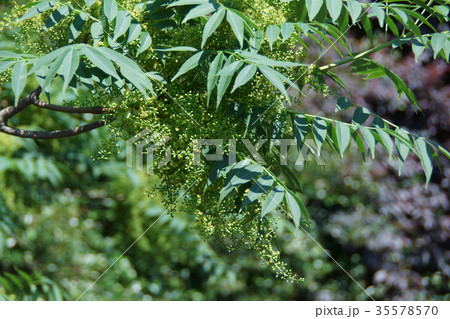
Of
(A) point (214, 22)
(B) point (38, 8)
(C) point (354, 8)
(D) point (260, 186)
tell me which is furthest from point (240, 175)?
(B) point (38, 8)

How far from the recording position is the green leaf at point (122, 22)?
91 centimetres

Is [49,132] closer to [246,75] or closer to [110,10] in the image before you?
[110,10]

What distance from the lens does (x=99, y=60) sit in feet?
2.83

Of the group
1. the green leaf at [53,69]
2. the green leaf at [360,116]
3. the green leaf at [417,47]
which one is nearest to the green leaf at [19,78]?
the green leaf at [53,69]

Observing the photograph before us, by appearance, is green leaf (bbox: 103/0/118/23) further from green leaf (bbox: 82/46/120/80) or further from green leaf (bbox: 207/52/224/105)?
green leaf (bbox: 207/52/224/105)

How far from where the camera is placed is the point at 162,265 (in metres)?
3.53

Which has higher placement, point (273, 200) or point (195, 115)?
point (195, 115)

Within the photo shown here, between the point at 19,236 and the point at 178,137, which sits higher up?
the point at 178,137

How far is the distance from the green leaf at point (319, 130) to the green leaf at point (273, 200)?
0.12 meters

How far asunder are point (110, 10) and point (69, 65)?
15 centimetres

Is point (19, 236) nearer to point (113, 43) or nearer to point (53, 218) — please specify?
point (53, 218)

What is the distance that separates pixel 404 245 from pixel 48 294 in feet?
6.21
